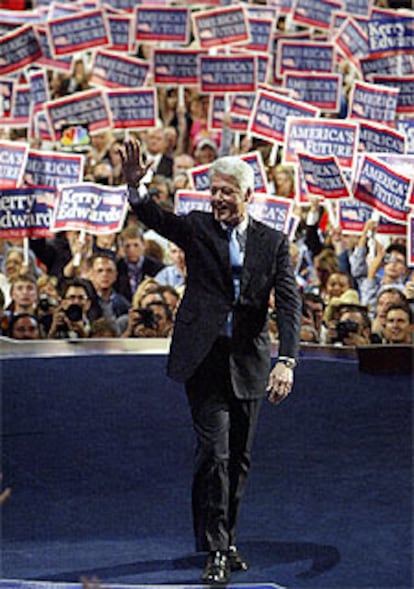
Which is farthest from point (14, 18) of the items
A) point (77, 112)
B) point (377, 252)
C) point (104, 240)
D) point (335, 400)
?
point (335, 400)

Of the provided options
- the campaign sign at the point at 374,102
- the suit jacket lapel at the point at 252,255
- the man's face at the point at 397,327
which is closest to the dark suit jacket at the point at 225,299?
the suit jacket lapel at the point at 252,255

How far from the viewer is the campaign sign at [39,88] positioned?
13551 mm

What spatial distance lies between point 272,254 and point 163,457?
2.10 m

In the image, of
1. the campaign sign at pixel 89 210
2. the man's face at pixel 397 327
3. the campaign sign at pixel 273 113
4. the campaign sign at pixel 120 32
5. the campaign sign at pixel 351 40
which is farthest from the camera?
the campaign sign at pixel 120 32

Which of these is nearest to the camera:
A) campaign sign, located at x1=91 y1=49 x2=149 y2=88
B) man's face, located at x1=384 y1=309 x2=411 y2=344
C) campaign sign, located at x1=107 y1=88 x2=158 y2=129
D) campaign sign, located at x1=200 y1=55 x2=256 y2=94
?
man's face, located at x1=384 y1=309 x2=411 y2=344

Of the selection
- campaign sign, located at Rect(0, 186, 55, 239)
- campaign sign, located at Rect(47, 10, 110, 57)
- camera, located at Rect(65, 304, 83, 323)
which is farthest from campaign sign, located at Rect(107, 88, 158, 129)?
camera, located at Rect(65, 304, 83, 323)

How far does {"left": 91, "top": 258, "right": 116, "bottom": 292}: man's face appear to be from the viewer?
1027cm

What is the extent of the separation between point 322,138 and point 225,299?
5.79 metres

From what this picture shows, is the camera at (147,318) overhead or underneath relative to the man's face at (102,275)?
underneath

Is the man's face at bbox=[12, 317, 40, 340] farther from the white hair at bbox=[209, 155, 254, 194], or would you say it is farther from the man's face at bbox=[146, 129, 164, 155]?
the white hair at bbox=[209, 155, 254, 194]

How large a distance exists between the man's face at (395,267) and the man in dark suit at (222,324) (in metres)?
4.35

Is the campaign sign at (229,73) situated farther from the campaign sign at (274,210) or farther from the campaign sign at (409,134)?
the campaign sign at (274,210)

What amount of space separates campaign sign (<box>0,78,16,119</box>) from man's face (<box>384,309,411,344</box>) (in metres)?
4.47

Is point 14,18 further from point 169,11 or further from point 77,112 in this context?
point 77,112
